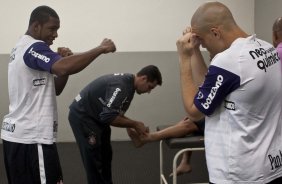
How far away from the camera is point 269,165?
114 centimetres

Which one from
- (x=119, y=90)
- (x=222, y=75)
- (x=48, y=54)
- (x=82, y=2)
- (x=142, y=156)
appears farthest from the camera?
(x=82, y=2)

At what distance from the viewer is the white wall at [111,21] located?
4.36m

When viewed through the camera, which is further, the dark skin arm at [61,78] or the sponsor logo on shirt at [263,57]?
the dark skin arm at [61,78]

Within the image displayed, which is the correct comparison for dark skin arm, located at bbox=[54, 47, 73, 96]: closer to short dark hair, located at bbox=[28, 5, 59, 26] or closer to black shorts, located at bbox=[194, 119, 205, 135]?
short dark hair, located at bbox=[28, 5, 59, 26]

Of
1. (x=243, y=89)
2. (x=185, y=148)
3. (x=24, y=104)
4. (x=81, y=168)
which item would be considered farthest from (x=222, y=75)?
(x=81, y=168)

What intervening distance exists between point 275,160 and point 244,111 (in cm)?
21

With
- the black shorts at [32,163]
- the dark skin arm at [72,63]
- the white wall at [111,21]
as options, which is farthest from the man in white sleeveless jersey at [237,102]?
the white wall at [111,21]

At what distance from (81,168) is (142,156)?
74 cm

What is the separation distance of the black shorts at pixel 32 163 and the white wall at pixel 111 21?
116 inches

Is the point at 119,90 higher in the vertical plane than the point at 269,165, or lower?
higher

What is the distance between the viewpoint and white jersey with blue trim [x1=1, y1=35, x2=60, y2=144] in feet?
5.17

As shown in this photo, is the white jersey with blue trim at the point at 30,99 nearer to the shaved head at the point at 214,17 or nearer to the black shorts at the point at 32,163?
the black shorts at the point at 32,163

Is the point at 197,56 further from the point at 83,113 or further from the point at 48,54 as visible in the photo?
the point at 83,113

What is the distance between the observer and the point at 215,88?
109cm
